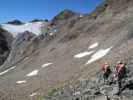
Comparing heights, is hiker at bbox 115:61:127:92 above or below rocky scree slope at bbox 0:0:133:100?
below

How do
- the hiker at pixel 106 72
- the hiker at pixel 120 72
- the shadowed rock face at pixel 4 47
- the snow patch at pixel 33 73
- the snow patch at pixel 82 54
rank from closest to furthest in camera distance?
the hiker at pixel 120 72 → the hiker at pixel 106 72 → the snow patch at pixel 82 54 → the snow patch at pixel 33 73 → the shadowed rock face at pixel 4 47

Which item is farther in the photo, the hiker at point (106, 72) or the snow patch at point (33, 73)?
the snow patch at point (33, 73)

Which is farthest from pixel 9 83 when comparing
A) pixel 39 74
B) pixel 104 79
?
pixel 104 79

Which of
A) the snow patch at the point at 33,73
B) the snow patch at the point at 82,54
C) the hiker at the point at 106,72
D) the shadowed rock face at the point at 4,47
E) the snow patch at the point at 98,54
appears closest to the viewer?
the hiker at the point at 106,72

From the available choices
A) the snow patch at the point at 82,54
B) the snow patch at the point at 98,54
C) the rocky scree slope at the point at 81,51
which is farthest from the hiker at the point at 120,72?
the snow patch at the point at 82,54

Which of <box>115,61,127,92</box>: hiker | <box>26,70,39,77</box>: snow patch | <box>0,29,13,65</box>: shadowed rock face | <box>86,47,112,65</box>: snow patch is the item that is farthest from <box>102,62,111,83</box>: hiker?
<box>0,29,13,65</box>: shadowed rock face

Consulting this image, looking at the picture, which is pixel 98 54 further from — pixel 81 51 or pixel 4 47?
pixel 4 47

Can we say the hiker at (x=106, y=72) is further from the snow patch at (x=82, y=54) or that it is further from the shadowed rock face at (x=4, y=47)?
the shadowed rock face at (x=4, y=47)

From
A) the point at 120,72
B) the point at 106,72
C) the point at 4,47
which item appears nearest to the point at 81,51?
the point at 106,72

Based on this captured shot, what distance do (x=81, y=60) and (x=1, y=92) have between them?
15690 millimetres

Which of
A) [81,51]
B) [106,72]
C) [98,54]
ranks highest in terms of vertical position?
[81,51]

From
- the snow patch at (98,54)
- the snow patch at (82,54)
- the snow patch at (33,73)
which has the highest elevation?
the snow patch at (82,54)

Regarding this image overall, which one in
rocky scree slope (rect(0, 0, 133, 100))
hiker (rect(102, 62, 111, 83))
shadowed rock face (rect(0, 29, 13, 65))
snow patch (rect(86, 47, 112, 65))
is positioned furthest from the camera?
shadowed rock face (rect(0, 29, 13, 65))

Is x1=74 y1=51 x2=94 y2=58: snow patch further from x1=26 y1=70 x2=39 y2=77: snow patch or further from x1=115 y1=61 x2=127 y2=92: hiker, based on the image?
x1=115 y1=61 x2=127 y2=92: hiker
